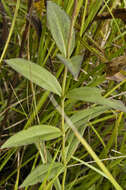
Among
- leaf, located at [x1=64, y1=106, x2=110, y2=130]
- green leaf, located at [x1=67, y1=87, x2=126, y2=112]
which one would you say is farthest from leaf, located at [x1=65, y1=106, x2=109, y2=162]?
green leaf, located at [x1=67, y1=87, x2=126, y2=112]

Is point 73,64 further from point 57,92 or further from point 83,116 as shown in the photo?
point 83,116

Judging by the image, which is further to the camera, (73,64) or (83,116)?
(83,116)

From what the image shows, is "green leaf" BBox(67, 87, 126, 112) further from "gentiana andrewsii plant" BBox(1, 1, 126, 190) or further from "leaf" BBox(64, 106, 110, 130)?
"leaf" BBox(64, 106, 110, 130)

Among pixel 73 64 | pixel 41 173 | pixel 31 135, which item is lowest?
pixel 41 173

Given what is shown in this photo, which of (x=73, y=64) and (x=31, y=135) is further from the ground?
(x=73, y=64)

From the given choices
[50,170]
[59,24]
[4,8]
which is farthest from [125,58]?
[4,8]

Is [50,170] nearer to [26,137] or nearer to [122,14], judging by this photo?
[26,137]

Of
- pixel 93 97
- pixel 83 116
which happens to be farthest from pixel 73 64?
pixel 83 116
